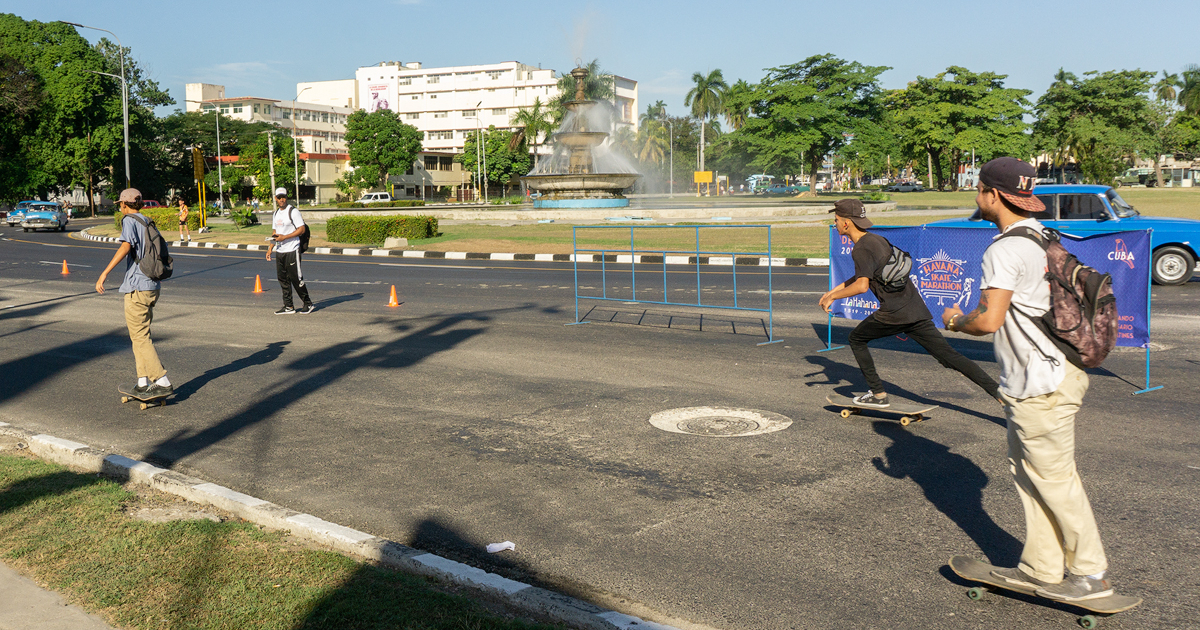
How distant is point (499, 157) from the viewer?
339ft

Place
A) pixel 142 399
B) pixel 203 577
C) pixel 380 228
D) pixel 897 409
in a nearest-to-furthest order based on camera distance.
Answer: pixel 203 577 < pixel 897 409 < pixel 142 399 < pixel 380 228

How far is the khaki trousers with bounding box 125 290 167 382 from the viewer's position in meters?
7.49

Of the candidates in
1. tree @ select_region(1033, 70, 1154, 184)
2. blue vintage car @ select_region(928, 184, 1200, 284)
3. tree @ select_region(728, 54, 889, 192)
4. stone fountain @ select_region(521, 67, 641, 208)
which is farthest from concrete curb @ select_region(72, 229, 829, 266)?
tree @ select_region(1033, 70, 1154, 184)


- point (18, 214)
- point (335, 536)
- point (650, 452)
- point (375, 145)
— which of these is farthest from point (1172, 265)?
point (375, 145)

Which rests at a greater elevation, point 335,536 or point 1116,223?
point 1116,223

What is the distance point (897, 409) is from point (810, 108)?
6447cm

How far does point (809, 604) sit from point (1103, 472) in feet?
8.85

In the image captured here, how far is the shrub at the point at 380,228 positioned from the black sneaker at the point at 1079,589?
30.1 meters

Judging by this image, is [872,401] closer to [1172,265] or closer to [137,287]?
[137,287]

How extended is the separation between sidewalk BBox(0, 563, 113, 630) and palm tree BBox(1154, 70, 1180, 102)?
137 meters

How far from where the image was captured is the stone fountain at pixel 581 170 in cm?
4375

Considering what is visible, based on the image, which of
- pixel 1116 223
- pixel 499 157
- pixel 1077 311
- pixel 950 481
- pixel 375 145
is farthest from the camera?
pixel 499 157

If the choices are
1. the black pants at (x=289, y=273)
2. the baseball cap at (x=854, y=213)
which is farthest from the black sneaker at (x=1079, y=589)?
the black pants at (x=289, y=273)

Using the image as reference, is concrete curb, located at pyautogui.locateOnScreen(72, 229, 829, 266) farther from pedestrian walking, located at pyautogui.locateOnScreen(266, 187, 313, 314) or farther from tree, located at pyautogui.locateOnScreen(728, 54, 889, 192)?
tree, located at pyautogui.locateOnScreen(728, 54, 889, 192)
